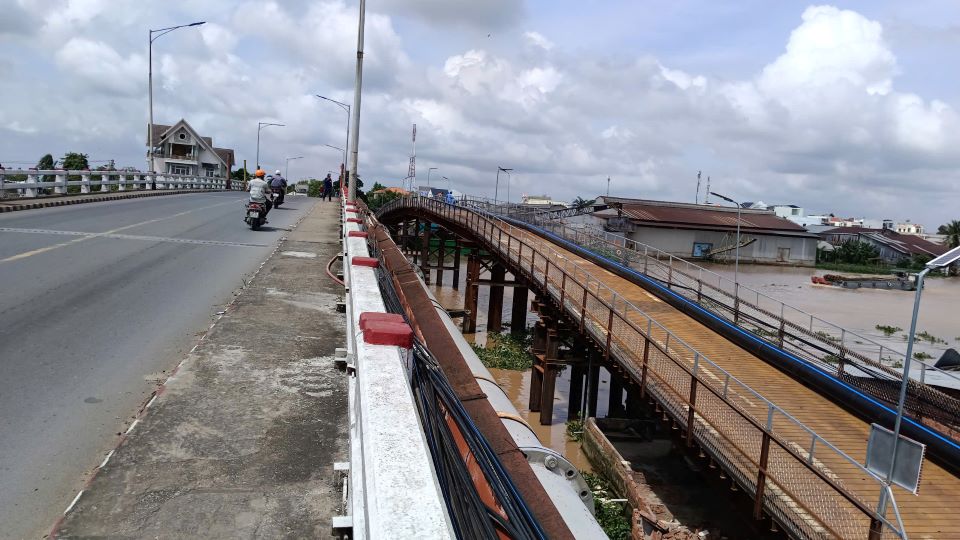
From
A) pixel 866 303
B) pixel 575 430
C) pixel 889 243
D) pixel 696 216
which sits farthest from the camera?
pixel 889 243

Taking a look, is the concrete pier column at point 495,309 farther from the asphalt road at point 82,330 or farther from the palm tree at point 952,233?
the palm tree at point 952,233

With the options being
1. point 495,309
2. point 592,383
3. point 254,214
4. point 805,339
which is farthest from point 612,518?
point 495,309

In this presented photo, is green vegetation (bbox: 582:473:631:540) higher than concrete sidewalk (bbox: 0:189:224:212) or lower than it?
lower

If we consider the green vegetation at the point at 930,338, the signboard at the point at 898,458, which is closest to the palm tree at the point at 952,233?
the green vegetation at the point at 930,338

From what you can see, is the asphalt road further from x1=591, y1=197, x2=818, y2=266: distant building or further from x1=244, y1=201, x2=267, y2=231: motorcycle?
x1=591, y1=197, x2=818, y2=266: distant building

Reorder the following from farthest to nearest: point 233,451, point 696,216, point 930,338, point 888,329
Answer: point 696,216
point 888,329
point 930,338
point 233,451

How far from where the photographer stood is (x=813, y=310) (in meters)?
45.5

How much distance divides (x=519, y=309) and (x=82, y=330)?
2377cm

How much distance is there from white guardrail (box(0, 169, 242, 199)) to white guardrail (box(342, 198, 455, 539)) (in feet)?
71.2

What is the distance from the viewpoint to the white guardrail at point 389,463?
1877 millimetres

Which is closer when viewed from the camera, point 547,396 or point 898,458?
point 898,458

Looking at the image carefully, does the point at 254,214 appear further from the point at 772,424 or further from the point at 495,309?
the point at 772,424

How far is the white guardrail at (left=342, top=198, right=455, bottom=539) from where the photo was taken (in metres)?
1.88

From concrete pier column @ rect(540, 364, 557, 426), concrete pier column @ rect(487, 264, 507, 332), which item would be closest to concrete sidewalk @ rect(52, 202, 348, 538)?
concrete pier column @ rect(540, 364, 557, 426)
